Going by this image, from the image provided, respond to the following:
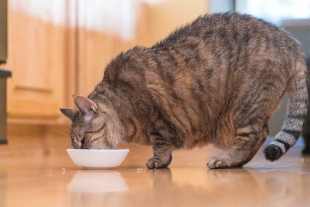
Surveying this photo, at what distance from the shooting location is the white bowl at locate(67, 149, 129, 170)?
1924 mm

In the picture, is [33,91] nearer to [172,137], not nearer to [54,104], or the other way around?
[54,104]

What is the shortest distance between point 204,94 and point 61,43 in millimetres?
1236

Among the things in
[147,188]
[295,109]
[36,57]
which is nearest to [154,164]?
[295,109]

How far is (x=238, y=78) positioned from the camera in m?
2.06

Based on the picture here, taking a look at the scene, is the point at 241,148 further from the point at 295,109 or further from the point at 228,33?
the point at 228,33

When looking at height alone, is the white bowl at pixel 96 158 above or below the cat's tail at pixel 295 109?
below

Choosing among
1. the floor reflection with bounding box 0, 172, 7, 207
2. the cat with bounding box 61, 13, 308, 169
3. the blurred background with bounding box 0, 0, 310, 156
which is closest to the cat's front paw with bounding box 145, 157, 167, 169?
the cat with bounding box 61, 13, 308, 169

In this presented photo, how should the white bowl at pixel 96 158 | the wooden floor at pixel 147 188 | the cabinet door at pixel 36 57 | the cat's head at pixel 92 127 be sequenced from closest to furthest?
the wooden floor at pixel 147 188, the white bowl at pixel 96 158, the cat's head at pixel 92 127, the cabinet door at pixel 36 57

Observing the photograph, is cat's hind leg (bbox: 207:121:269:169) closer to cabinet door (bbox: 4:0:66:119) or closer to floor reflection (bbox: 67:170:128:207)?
floor reflection (bbox: 67:170:128:207)

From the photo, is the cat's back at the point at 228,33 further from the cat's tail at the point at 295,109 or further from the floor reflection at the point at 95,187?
the floor reflection at the point at 95,187

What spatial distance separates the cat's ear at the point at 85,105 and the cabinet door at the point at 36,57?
2.41 feet

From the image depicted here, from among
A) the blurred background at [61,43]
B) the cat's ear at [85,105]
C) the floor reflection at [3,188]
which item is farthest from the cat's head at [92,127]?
the blurred background at [61,43]

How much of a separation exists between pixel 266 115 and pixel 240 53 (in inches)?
11.2

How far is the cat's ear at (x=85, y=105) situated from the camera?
2006 millimetres
